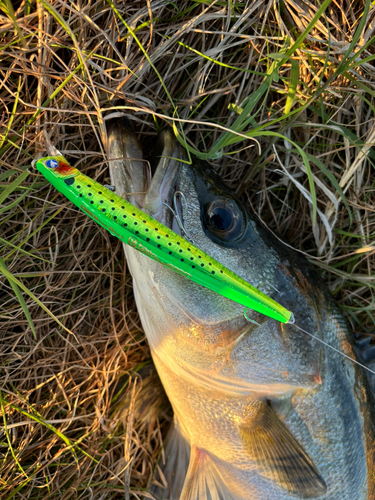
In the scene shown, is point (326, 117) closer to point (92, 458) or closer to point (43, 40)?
point (43, 40)

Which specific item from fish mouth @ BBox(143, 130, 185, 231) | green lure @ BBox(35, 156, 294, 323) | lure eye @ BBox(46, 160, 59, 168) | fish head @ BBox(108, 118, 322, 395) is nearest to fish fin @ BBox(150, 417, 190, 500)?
fish head @ BBox(108, 118, 322, 395)

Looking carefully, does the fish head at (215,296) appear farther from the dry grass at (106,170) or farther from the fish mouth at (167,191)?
the dry grass at (106,170)

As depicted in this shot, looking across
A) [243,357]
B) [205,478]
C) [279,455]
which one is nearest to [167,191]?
[243,357]

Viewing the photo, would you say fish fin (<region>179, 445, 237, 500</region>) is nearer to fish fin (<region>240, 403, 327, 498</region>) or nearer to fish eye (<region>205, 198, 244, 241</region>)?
fish fin (<region>240, 403, 327, 498</region>)

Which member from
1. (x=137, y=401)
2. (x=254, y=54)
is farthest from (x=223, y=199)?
(x=137, y=401)

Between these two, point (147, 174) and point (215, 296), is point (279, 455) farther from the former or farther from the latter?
point (147, 174)
